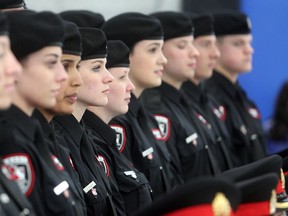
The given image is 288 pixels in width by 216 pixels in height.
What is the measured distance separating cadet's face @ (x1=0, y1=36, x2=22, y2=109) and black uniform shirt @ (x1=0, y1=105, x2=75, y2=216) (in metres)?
0.31

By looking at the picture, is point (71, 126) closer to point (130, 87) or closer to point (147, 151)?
point (130, 87)

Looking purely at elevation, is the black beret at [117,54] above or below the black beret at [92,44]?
below

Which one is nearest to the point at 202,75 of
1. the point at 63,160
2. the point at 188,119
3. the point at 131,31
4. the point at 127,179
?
the point at 188,119

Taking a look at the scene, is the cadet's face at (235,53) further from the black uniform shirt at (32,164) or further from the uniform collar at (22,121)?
the uniform collar at (22,121)

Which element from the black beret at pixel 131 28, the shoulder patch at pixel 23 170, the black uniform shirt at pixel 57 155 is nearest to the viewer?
the shoulder patch at pixel 23 170

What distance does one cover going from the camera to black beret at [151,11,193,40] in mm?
8414

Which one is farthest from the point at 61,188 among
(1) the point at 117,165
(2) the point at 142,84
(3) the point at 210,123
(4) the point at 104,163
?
(3) the point at 210,123

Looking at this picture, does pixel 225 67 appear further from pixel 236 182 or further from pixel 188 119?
pixel 236 182

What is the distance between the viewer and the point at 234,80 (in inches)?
390

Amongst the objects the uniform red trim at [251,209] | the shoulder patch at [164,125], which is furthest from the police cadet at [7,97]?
the shoulder patch at [164,125]

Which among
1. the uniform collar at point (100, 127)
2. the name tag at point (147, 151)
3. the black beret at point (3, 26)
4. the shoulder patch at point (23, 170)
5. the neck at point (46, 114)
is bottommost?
the name tag at point (147, 151)

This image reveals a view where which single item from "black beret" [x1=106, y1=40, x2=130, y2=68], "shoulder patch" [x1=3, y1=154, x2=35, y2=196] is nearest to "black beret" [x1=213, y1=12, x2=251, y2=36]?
"black beret" [x1=106, y1=40, x2=130, y2=68]

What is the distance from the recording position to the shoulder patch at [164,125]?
814 centimetres

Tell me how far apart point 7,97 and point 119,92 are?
2.05 meters
